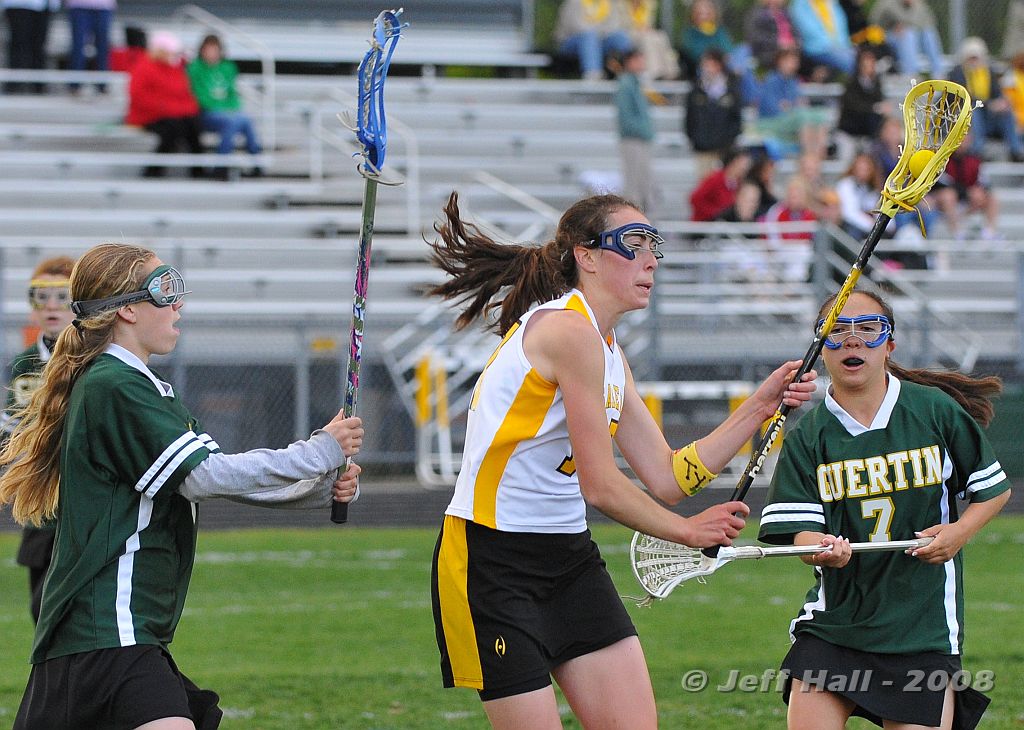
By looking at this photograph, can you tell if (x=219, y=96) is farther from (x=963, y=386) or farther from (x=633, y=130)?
(x=963, y=386)

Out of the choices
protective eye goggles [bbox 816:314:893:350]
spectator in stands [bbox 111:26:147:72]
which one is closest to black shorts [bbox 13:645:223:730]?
protective eye goggles [bbox 816:314:893:350]

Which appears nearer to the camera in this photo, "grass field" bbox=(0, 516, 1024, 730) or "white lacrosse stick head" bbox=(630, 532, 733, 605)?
"white lacrosse stick head" bbox=(630, 532, 733, 605)

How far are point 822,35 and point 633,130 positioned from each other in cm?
486

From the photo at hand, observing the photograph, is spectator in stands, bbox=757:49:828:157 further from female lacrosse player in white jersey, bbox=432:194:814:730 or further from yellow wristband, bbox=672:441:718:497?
female lacrosse player in white jersey, bbox=432:194:814:730

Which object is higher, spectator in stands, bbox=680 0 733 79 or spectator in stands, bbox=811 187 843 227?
spectator in stands, bbox=680 0 733 79

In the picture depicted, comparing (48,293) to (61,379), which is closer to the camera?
(61,379)

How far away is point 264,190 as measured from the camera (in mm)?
17203

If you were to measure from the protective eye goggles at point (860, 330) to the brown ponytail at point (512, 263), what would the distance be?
0.78 metres

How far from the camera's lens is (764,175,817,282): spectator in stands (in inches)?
602

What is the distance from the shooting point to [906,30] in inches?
786

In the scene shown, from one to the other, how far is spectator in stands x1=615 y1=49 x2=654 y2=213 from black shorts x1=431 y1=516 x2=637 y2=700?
469 inches

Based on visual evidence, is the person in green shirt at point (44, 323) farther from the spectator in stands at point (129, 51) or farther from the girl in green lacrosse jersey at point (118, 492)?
the spectator in stands at point (129, 51)

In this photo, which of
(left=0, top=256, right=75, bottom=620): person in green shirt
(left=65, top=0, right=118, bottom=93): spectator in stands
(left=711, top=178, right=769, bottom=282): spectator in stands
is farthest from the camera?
(left=65, top=0, right=118, bottom=93): spectator in stands

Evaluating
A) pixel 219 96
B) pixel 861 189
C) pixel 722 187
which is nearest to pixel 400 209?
pixel 219 96
